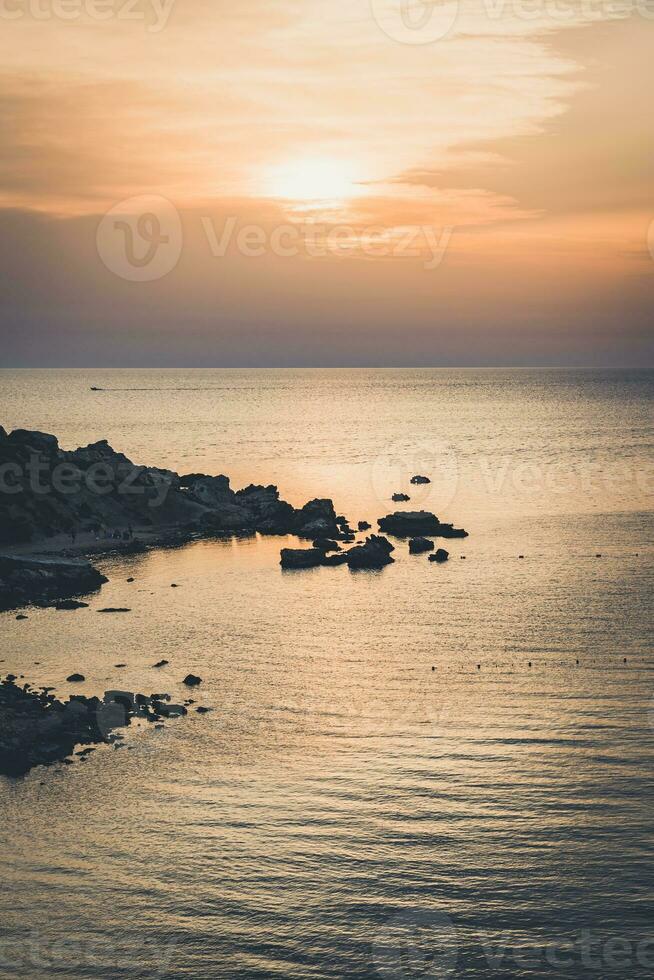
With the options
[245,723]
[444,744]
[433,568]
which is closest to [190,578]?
[433,568]

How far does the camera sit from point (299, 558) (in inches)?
3465

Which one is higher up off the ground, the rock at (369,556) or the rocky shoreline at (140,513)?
the rocky shoreline at (140,513)

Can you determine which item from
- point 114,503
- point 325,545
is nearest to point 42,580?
point 325,545

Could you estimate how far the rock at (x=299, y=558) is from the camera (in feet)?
288

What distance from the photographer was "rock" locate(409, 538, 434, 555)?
9400 cm

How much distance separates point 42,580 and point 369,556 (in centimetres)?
2873

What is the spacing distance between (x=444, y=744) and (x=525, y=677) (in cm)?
1108

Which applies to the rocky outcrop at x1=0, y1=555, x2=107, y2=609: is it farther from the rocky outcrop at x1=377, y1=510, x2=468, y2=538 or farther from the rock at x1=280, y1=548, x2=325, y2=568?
the rocky outcrop at x1=377, y1=510, x2=468, y2=538

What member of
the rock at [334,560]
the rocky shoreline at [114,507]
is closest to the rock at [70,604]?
the rocky shoreline at [114,507]

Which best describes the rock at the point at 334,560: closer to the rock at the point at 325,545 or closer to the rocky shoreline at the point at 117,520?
the rocky shoreline at the point at 117,520

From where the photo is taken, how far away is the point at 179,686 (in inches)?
2082

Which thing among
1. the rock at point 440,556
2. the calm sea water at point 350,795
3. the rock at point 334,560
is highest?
the rock at point 440,556

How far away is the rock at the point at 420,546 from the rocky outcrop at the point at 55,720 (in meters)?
47.2

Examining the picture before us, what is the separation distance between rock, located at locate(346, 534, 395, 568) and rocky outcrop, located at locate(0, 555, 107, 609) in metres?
22.6
